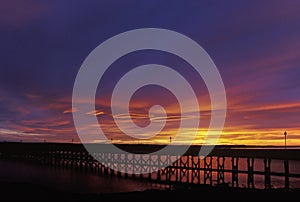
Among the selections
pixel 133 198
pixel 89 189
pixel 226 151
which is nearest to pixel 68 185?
pixel 89 189

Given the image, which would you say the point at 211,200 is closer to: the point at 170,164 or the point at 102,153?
the point at 170,164

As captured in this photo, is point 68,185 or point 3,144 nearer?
point 68,185

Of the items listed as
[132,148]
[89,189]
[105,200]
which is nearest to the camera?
[105,200]

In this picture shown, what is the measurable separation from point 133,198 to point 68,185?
871 inches

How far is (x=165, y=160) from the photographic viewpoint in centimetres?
3956

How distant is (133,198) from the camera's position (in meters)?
12.0

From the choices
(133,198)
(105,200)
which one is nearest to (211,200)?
(133,198)

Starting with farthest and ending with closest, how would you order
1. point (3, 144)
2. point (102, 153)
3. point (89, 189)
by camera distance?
point (3, 144) < point (102, 153) < point (89, 189)

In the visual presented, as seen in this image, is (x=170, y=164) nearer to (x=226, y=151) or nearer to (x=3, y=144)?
(x=226, y=151)

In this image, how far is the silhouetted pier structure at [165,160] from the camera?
103 feet

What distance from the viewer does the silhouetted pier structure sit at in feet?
103

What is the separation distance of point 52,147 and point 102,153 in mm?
15301

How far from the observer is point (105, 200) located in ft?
38.0

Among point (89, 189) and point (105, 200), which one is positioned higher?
point (105, 200)
